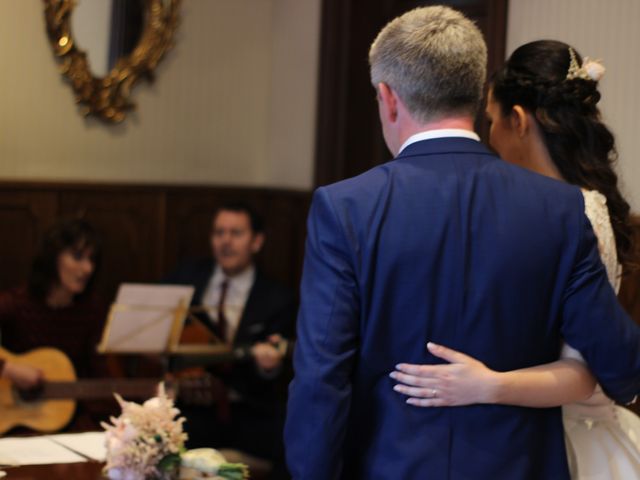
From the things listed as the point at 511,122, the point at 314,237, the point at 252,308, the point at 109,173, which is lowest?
the point at 252,308

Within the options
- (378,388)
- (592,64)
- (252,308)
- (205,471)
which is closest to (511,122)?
(592,64)

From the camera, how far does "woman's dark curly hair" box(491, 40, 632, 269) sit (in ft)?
7.36

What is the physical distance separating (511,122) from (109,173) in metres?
3.32

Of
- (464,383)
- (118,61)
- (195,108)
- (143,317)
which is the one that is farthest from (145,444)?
(195,108)

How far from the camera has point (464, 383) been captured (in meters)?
1.79

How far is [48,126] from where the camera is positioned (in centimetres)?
505

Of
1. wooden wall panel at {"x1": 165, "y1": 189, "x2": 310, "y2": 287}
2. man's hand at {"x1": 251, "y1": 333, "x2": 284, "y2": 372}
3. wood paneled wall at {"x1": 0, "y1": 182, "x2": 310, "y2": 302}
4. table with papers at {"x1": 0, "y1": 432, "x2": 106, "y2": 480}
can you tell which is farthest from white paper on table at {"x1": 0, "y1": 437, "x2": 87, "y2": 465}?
wooden wall panel at {"x1": 165, "y1": 189, "x2": 310, "y2": 287}

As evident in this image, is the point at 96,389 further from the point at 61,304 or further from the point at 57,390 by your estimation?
the point at 61,304

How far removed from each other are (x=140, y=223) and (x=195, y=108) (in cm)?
71

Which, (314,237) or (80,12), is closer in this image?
(314,237)

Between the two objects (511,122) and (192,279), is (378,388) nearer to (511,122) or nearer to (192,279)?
(511,122)

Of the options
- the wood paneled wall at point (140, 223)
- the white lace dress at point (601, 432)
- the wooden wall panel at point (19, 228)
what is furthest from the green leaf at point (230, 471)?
the wooden wall panel at point (19, 228)

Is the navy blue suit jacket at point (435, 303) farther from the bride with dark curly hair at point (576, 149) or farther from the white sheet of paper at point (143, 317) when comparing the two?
the white sheet of paper at point (143, 317)

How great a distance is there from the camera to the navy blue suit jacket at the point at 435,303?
1.78m
